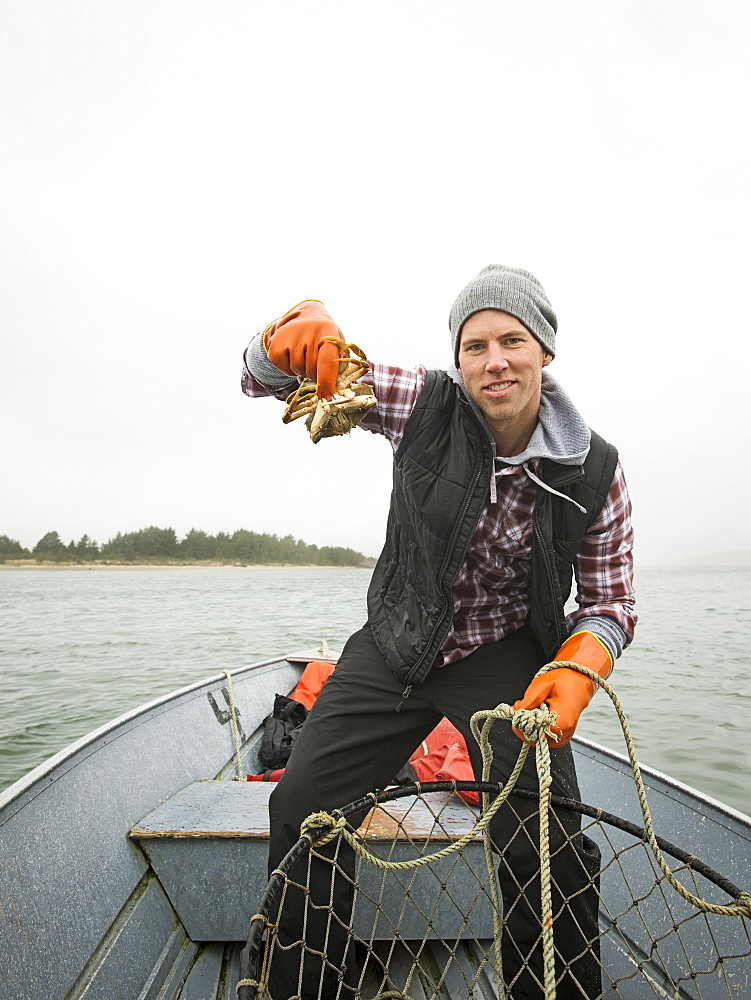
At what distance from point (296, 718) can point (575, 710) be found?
10.8 feet

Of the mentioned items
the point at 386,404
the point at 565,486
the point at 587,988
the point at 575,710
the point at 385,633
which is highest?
the point at 386,404

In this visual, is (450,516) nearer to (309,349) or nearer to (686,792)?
(309,349)

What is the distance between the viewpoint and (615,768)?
9.29 ft

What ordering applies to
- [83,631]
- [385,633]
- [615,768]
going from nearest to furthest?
1. [385,633]
2. [615,768]
3. [83,631]

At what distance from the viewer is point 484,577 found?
6.66 ft

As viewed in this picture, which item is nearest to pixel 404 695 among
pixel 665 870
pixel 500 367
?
pixel 665 870

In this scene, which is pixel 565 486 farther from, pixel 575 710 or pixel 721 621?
pixel 721 621

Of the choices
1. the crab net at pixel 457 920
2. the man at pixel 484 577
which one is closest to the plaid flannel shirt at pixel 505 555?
the man at pixel 484 577

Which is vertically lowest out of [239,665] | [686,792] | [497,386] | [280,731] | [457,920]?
[239,665]

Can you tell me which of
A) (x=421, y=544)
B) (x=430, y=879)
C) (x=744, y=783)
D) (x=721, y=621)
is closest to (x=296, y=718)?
(x=430, y=879)

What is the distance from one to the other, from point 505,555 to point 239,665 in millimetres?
10164

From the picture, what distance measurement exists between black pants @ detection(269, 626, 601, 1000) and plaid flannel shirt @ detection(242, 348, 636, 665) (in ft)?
0.33

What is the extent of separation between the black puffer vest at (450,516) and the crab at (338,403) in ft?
1.13

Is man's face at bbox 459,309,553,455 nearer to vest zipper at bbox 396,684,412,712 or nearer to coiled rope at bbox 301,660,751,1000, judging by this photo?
coiled rope at bbox 301,660,751,1000
